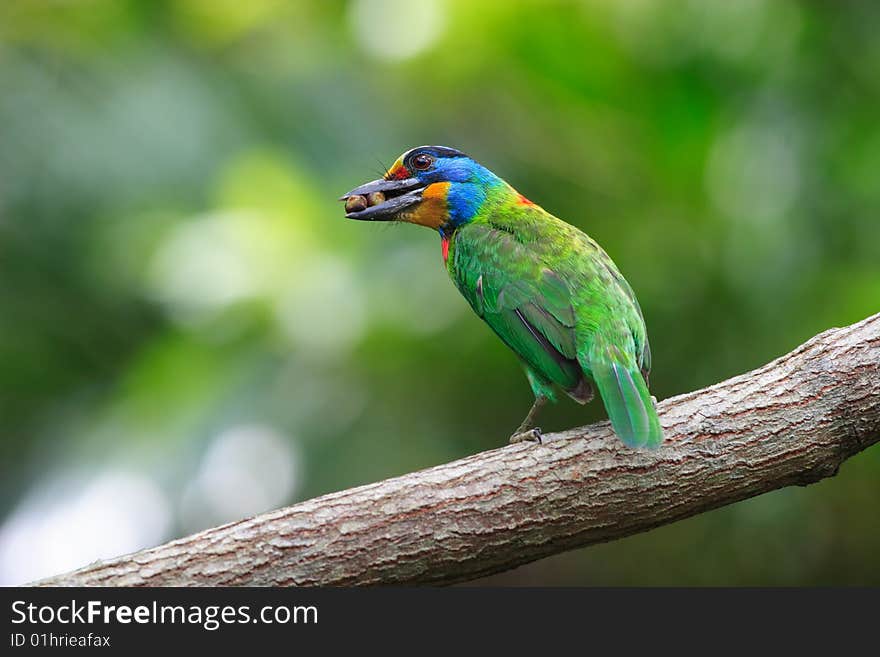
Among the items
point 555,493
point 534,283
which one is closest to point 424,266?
point 534,283

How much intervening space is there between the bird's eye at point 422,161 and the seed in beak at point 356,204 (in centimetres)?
25

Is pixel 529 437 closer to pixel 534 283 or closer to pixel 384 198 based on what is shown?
pixel 534 283

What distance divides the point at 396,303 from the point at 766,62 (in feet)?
8.97

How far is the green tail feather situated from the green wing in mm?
126

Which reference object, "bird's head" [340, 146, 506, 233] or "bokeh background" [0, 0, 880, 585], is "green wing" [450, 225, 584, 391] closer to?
"bird's head" [340, 146, 506, 233]

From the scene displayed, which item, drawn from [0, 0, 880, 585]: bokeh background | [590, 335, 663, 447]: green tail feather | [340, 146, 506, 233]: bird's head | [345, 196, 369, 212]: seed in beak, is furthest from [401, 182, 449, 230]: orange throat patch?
[590, 335, 663, 447]: green tail feather

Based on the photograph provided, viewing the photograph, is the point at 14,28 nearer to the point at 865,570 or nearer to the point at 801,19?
the point at 801,19

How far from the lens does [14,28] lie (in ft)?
25.1

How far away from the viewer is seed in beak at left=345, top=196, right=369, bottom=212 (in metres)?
4.25

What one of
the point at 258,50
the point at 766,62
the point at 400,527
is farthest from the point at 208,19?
the point at 400,527

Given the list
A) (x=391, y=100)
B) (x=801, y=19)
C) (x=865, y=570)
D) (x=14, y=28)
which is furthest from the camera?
(x=14, y=28)

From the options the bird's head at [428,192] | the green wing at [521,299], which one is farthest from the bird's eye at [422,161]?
the green wing at [521,299]

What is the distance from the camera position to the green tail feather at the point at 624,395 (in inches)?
131

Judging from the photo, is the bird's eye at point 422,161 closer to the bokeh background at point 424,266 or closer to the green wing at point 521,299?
the green wing at point 521,299
